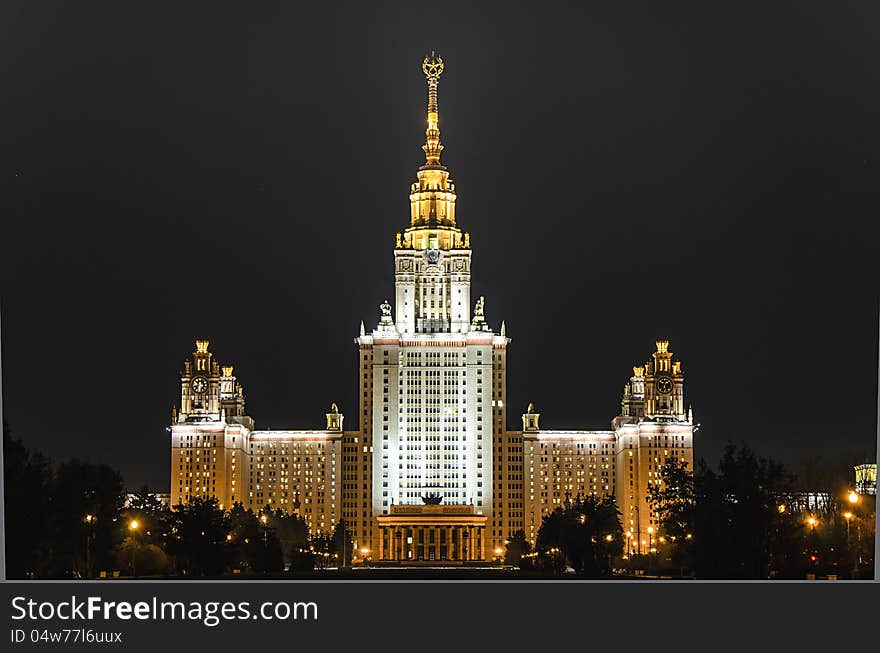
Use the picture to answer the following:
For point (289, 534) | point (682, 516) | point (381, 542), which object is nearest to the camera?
point (682, 516)

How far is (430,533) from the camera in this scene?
7726 inches

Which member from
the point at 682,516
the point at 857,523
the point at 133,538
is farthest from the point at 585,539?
the point at 133,538

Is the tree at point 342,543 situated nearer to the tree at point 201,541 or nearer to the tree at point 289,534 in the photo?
the tree at point 289,534

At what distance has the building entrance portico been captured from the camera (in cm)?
19550

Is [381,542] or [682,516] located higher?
[381,542]

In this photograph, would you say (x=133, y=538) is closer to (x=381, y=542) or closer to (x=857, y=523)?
(x=857, y=523)

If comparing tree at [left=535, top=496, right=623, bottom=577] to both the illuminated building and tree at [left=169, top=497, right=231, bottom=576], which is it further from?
tree at [left=169, top=497, right=231, bottom=576]

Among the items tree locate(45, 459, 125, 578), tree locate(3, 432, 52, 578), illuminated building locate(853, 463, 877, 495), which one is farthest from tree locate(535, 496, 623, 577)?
tree locate(3, 432, 52, 578)

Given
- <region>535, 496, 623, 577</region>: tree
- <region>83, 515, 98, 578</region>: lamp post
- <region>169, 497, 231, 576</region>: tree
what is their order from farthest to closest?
1. <region>535, 496, 623, 577</region>: tree
2. <region>169, 497, 231, 576</region>: tree
3. <region>83, 515, 98, 578</region>: lamp post
